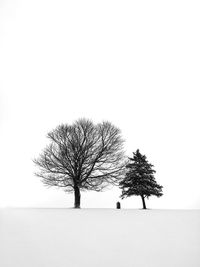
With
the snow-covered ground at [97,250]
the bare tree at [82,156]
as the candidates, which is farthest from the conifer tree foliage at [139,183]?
the snow-covered ground at [97,250]

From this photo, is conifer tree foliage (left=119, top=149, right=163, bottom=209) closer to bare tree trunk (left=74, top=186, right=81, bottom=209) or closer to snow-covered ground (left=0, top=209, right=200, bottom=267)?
bare tree trunk (left=74, top=186, right=81, bottom=209)

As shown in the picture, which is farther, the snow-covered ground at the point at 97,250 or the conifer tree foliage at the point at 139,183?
the conifer tree foliage at the point at 139,183

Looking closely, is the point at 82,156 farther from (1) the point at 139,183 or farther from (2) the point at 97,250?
(2) the point at 97,250

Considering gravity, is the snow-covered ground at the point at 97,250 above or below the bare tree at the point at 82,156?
below

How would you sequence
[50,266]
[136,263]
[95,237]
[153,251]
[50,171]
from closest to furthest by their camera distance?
1. [50,266]
2. [136,263]
3. [153,251]
4. [95,237]
5. [50,171]

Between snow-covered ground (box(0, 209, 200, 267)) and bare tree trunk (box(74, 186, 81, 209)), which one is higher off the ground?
bare tree trunk (box(74, 186, 81, 209))

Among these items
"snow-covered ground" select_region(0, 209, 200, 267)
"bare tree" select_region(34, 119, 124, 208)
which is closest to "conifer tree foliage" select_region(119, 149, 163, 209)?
"bare tree" select_region(34, 119, 124, 208)

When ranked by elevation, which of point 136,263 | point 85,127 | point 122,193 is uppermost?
point 85,127

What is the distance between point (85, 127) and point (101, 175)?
6.30 m

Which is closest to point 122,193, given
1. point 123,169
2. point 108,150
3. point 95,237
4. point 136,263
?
point 123,169

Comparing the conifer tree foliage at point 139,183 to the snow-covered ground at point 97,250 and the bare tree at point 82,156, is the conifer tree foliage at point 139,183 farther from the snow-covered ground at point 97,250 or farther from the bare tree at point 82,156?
the snow-covered ground at point 97,250

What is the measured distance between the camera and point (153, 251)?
507 cm

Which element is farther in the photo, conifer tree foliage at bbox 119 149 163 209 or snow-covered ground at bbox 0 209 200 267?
conifer tree foliage at bbox 119 149 163 209
